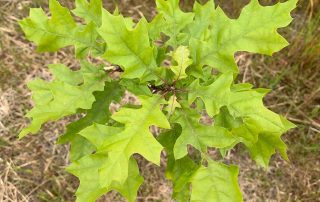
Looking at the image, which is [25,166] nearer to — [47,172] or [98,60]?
[47,172]

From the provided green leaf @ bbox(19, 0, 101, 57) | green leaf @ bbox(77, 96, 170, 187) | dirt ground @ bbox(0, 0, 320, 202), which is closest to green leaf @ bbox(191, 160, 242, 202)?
green leaf @ bbox(77, 96, 170, 187)

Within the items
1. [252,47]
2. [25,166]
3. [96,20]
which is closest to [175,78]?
[252,47]

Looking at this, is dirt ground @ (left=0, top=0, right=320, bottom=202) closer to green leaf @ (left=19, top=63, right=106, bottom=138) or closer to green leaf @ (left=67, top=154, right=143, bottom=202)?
green leaf @ (left=67, top=154, right=143, bottom=202)

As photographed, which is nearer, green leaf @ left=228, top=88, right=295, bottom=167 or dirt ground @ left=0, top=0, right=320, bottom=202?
green leaf @ left=228, top=88, right=295, bottom=167


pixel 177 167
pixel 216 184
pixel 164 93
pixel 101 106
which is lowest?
pixel 177 167

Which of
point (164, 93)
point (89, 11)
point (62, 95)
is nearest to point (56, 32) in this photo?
point (89, 11)

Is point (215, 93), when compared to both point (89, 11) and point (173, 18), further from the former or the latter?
point (89, 11)

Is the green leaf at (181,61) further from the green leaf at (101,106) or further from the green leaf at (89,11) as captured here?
the green leaf at (89,11)
